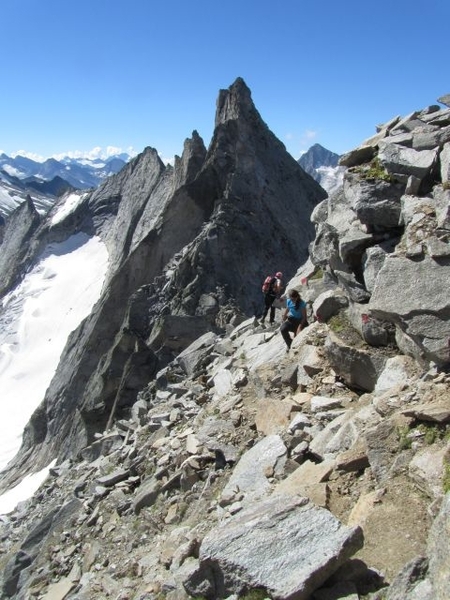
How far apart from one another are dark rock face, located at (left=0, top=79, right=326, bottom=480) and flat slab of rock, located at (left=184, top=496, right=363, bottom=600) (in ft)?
83.4

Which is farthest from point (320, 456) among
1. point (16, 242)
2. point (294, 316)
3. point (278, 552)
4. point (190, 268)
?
point (16, 242)

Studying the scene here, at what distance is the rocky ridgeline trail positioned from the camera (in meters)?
7.04

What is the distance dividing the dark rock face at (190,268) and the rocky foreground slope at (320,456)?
16067 mm

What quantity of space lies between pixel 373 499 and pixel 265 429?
518 centimetres

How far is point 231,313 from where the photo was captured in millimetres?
39906

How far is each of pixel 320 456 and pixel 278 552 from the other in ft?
12.2

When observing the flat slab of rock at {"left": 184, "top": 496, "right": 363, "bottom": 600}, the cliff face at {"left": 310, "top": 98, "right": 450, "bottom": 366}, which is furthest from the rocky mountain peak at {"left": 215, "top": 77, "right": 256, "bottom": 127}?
the flat slab of rock at {"left": 184, "top": 496, "right": 363, "bottom": 600}

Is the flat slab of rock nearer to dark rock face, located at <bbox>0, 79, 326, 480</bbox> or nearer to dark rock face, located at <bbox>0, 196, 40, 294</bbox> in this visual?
dark rock face, located at <bbox>0, 79, 326, 480</bbox>

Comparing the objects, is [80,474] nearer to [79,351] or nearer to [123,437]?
[123,437]

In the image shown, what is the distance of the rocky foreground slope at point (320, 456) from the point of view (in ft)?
23.5

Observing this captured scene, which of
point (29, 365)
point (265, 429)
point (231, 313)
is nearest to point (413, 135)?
point (265, 429)

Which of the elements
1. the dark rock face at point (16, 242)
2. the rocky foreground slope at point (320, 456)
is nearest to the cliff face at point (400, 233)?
the rocky foreground slope at point (320, 456)

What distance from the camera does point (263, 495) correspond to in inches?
405

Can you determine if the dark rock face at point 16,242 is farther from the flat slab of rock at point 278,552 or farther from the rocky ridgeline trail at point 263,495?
the flat slab of rock at point 278,552
